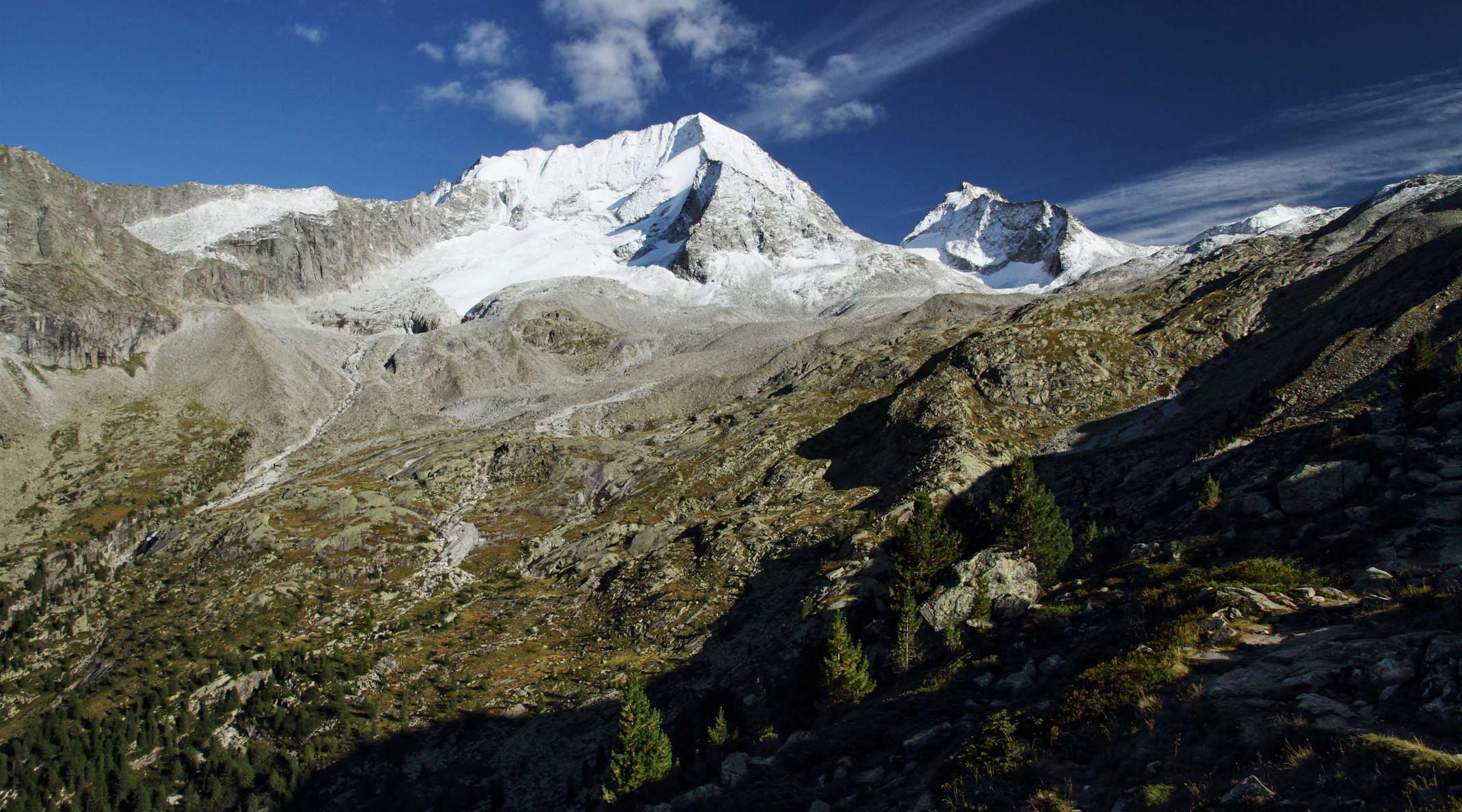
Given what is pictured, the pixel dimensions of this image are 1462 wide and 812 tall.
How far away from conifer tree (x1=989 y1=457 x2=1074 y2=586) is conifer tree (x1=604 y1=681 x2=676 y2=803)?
22.6 metres

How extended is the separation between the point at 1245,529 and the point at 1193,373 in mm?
72393

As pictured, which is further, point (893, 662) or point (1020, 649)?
point (893, 662)

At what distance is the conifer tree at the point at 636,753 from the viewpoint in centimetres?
3450

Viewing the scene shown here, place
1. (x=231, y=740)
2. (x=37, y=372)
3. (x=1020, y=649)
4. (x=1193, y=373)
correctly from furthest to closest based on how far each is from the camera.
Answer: (x=37, y=372) < (x=1193, y=373) < (x=231, y=740) < (x=1020, y=649)

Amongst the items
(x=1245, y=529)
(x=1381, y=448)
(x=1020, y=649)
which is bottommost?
(x=1020, y=649)

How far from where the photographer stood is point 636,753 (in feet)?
115

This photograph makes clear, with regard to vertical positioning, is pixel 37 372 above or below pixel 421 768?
above

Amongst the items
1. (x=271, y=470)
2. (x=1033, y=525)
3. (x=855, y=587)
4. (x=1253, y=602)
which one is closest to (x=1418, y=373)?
(x=1033, y=525)

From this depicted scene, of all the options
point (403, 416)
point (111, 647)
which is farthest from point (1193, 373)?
point (403, 416)

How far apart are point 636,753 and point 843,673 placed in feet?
38.7

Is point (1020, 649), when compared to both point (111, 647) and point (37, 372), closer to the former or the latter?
point (111, 647)

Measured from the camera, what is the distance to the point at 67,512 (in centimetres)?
13112

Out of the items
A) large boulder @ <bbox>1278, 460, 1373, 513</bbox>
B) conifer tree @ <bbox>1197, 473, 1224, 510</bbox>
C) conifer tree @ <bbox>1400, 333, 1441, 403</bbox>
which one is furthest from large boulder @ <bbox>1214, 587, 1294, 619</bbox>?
conifer tree @ <bbox>1400, 333, 1441, 403</bbox>

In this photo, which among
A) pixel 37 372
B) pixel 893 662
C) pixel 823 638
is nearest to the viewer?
pixel 893 662
